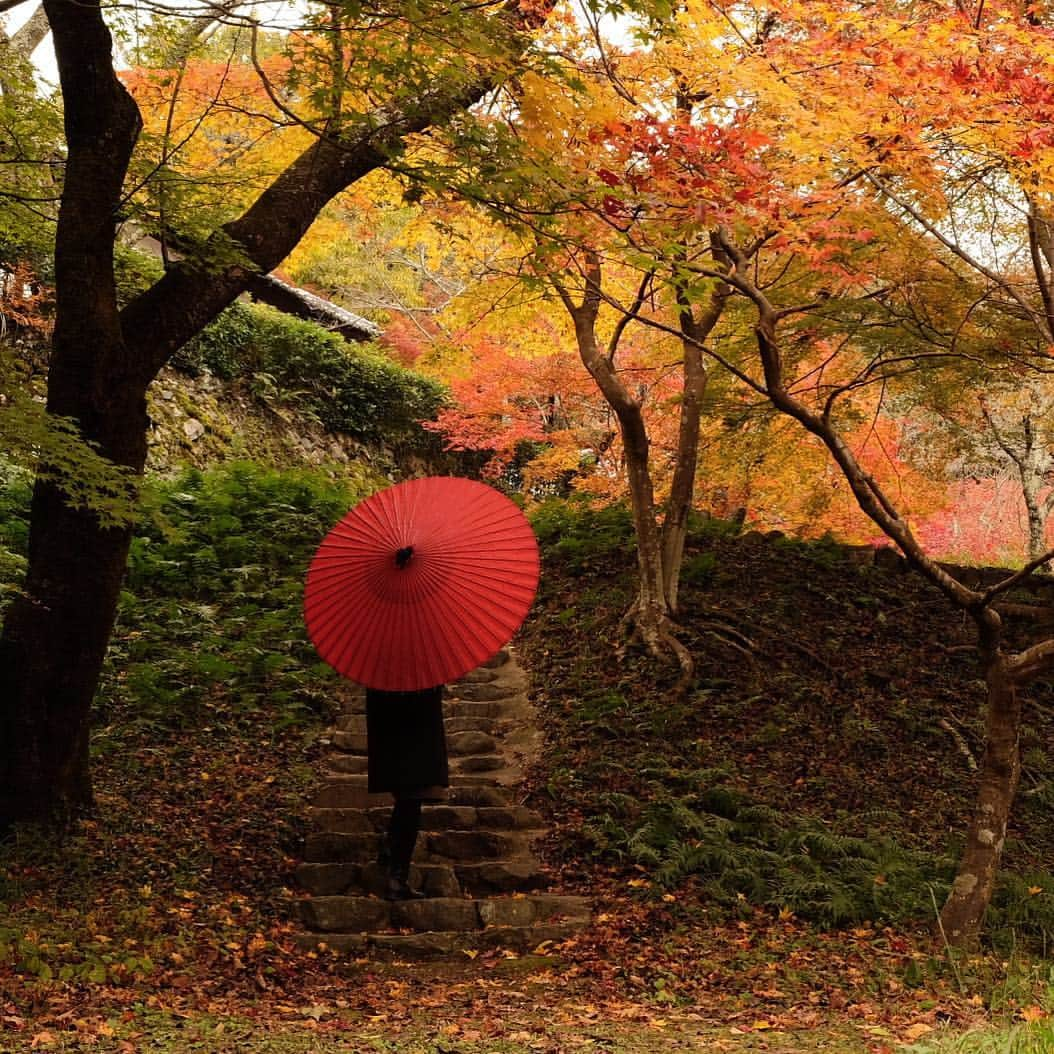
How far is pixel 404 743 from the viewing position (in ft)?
19.1

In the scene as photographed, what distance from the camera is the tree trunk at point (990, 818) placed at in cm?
579

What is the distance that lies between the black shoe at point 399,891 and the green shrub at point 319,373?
1114cm

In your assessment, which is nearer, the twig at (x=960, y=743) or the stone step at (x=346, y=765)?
the stone step at (x=346, y=765)

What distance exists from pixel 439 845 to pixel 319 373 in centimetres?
1310

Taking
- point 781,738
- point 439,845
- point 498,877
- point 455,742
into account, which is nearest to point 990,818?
point 781,738

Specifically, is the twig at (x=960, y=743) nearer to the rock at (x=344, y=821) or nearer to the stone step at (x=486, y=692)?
the stone step at (x=486, y=692)

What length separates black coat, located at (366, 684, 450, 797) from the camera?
5805 mm

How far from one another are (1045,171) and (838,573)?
19.5 feet

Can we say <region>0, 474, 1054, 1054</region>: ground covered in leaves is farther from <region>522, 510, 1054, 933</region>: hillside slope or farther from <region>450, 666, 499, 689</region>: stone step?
<region>450, 666, 499, 689</region>: stone step

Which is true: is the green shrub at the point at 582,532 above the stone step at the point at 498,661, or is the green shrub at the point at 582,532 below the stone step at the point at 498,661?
above

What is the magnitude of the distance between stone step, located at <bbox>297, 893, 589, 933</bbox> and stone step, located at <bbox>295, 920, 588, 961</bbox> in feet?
0.36

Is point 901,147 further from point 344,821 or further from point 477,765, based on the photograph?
point 344,821

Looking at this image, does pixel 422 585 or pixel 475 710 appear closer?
pixel 422 585

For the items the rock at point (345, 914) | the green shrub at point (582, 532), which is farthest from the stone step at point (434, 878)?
the green shrub at point (582, 532)
